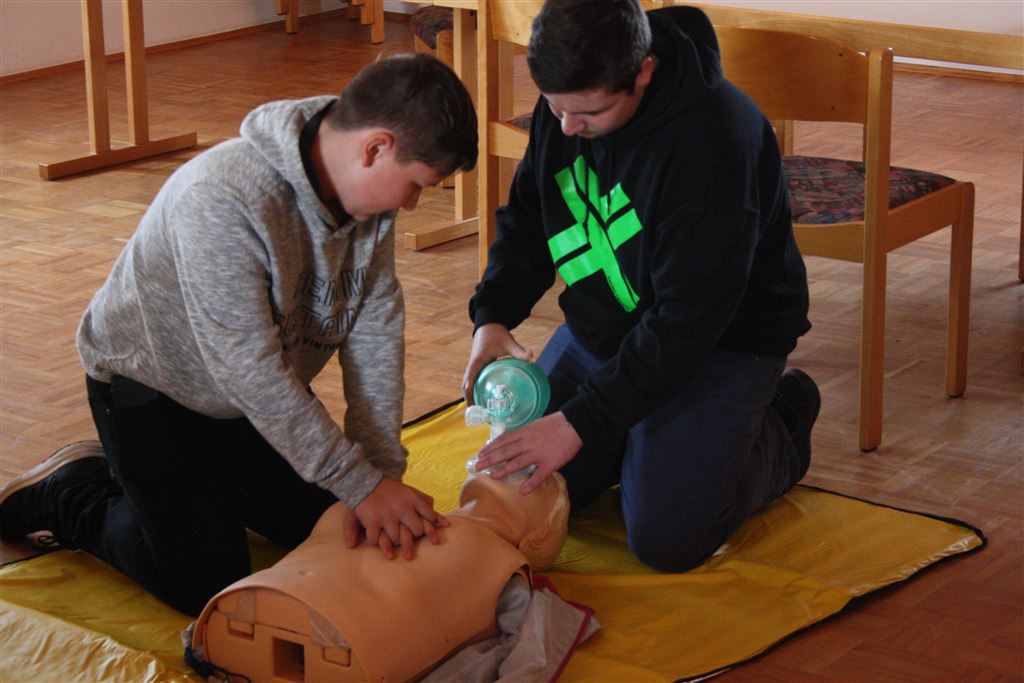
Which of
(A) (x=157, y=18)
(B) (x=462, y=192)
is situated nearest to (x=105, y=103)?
(B) (x=462, y=192)

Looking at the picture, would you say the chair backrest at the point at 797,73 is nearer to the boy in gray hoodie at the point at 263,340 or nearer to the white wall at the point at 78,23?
the boy in gray hoodie at the point at 263,340

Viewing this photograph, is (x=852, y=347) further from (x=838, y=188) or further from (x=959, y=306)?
(x=838, y=188)

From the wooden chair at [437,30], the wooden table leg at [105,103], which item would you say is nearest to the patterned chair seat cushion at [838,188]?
the wooden chair at [437,30]

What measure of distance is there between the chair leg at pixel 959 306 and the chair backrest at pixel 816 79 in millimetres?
348

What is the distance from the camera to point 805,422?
2.22 meters

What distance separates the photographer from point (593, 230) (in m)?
1.98

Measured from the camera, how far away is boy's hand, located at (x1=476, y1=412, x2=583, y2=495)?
1.81 metres

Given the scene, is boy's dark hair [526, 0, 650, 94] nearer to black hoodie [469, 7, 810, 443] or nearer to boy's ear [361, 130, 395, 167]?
black hoodie [469, 7, 810, 443]

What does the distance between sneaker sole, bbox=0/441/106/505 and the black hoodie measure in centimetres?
77

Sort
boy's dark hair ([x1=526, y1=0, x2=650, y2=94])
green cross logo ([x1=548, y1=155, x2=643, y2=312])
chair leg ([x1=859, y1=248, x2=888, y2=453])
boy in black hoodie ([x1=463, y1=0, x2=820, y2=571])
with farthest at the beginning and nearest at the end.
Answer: chair leg ([x1=859, y1=248, x2=888, y2=453]) → green cross logo ([x1=548, y1=155, x2=643, y2=312]) → boy in black hoodie ([x1=463, y1=0, x2=820, y2=571]) → boy's dark hair ([x1=526, y1=0, x2=650, y2=94])

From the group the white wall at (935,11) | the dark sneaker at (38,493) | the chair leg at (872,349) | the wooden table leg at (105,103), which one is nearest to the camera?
the dark sneaker at (38,493)

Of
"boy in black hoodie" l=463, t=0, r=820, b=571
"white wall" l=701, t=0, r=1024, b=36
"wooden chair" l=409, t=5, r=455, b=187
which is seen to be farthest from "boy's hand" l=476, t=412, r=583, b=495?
"white wall" l=701, t=0, r=1024, b=36

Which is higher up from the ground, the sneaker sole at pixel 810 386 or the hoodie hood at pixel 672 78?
the hoodie hood at pixel 672 78

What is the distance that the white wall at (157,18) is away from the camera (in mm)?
5586
